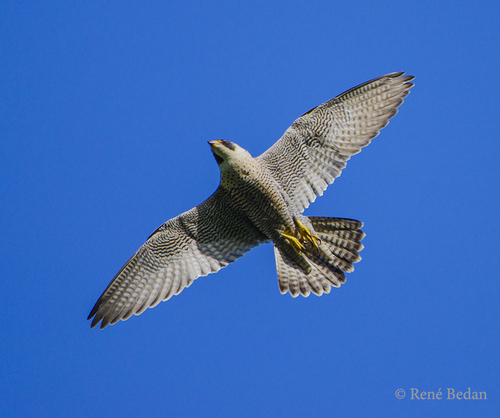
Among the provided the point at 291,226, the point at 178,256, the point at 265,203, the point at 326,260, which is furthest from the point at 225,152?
the point at 326,260

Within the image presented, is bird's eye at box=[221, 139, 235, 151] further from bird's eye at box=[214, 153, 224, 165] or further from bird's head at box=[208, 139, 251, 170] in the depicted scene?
bird's eye at box=[214, 153, 224, 165]

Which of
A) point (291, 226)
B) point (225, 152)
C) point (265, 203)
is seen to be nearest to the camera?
point (225, 152)

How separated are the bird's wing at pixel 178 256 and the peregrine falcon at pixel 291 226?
14mm

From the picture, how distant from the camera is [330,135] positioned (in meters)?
6.31

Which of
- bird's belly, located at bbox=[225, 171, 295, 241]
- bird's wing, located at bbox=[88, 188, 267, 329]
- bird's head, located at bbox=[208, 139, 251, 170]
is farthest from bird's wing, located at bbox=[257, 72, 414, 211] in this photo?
Answer: bird's wing, located at bbox=[88, 188, 267, 329]

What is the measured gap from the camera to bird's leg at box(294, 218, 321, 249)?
19.9 feet

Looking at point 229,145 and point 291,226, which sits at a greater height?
point 229,145

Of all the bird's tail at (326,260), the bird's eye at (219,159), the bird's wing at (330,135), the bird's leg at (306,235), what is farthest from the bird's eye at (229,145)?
the bird's tail at (326,260)

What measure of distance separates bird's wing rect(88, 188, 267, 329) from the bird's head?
44 centimetres

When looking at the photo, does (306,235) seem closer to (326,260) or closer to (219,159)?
(326,260)

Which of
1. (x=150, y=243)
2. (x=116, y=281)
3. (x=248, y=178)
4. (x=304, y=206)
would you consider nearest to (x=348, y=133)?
(x=304, y=206)

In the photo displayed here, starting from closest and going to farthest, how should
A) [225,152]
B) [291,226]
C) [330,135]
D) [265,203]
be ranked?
[225,152], [265,203], [291,226], [330,135]

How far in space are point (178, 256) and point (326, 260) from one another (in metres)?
2.09

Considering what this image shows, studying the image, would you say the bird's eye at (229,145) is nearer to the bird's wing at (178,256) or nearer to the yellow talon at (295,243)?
Result: the bird's wing at (178,256)
